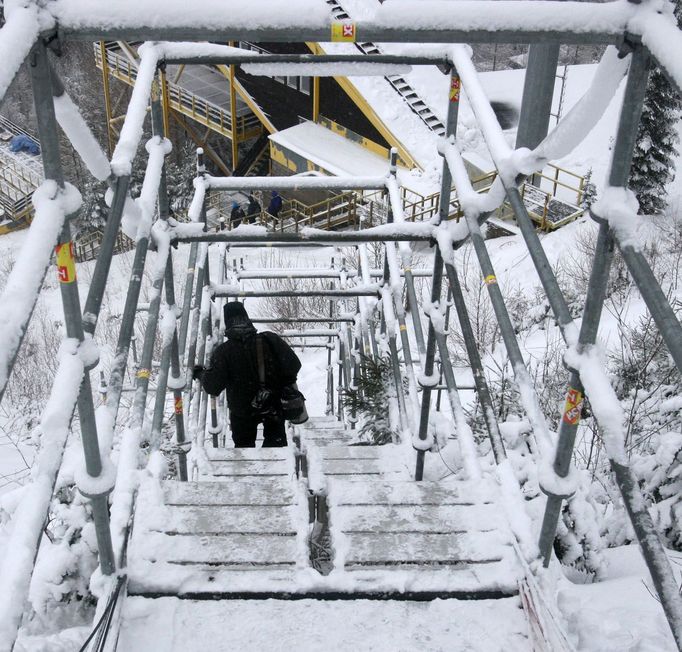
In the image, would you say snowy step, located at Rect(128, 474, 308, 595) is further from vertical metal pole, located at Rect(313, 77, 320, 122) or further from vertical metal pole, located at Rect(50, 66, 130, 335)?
vertical metal pole, located at Rect(313, 77, 320, 122)

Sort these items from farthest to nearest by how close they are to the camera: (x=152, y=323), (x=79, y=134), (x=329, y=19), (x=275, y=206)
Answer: (x=275, y=206), (x=152, y=323), (x=79, y=134), (x=329, y=19)

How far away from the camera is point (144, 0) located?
2.01 m

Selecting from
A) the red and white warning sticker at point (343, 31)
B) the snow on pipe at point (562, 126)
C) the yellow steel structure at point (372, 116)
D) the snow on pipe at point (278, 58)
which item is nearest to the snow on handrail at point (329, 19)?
the red and white warning sticker at point (343, 31)

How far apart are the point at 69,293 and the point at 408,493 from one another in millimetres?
1839

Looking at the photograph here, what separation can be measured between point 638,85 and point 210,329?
198 inches

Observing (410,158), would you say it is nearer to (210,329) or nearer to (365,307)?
(365,307)

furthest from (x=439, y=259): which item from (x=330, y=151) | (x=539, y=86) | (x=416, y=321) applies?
(x=330, y=151)

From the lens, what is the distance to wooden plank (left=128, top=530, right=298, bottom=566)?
2.67 metres

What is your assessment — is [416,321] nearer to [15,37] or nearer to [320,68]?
[320,68]

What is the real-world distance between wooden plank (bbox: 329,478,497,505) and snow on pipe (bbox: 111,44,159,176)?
1687 mm

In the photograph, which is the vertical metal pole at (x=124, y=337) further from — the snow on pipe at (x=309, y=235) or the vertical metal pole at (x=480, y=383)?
the vertical metal pole at (x=480, y=383)

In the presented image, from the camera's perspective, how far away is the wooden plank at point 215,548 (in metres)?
2.67

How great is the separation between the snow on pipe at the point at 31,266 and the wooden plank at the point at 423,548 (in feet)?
5.33

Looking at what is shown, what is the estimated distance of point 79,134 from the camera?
2.42 meters
